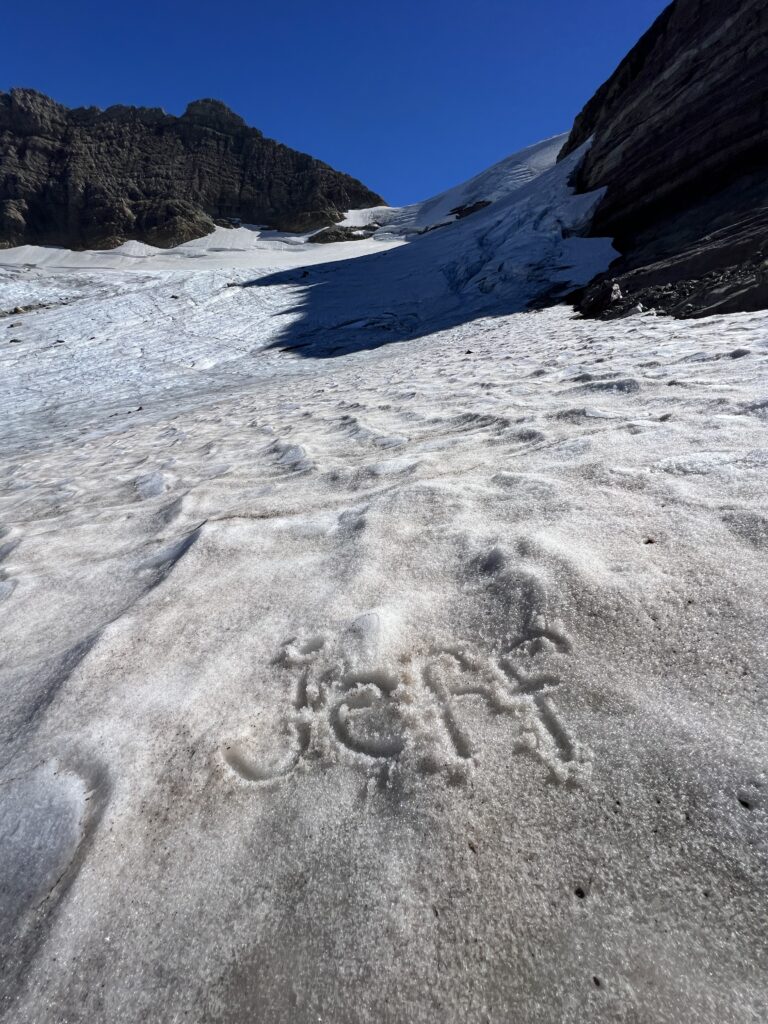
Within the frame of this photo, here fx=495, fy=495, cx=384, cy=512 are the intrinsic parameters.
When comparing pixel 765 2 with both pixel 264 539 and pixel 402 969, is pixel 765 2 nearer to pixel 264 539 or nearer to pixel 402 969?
pixel 264 539

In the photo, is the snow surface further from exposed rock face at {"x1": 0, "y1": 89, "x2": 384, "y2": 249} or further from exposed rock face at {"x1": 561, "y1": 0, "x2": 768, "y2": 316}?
exposed rock face at {"x1": 0, "y1": 89, "x2": 384, "y2": 249}

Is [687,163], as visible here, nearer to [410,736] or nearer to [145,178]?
[410,736]

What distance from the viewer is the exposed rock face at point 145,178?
35344mm

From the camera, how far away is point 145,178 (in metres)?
40.0

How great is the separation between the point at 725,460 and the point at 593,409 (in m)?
1.00

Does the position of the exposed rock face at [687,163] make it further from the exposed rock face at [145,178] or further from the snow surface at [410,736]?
the exposed rock face at [145,178]

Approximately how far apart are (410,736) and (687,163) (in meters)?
14.1

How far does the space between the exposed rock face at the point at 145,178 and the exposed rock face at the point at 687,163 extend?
1122 inches

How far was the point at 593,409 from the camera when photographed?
8.54 ft

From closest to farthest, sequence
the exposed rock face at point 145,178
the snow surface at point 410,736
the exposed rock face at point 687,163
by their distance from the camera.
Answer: the snow surface at point 410,736
the exposed rock face at point 687,163
the exposed rock face at point 145,178

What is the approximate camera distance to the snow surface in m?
0.67

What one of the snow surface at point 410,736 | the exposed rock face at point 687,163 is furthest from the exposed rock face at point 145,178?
the snow surface at point 410,736

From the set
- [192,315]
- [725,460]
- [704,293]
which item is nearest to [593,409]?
[725,460]

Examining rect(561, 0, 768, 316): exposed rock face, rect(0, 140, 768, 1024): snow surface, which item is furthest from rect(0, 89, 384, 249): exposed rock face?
rect(0, 140, 768, 1024): snow surface
